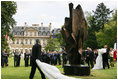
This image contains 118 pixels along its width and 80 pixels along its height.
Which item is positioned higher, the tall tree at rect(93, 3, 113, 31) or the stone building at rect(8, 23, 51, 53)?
the tall tree at rect(93, 3, 113, 31)

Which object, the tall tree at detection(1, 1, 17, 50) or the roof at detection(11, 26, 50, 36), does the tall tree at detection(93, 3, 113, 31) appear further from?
the roof at detection(11, 26, 50, 36)

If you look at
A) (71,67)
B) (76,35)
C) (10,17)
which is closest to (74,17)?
(76,35)

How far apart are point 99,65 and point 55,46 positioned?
166 feet

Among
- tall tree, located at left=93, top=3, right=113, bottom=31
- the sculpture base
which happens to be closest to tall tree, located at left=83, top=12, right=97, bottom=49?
tall tree, located at left=93, top=3, right=113, bottom=31

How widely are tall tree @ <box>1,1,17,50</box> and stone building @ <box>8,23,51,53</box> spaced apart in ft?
209

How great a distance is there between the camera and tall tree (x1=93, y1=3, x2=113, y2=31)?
60500 mm

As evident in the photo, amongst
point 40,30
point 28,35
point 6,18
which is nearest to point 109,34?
point 6,18

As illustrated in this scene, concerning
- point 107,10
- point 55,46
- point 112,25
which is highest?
point 107,10

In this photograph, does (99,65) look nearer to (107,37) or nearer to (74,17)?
(74,17)

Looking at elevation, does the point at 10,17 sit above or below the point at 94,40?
above

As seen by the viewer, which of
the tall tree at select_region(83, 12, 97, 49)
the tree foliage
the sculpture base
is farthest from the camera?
the tall tree at select_region(83, 12, 97, 49)

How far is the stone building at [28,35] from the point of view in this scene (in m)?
104

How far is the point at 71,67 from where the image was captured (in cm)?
1214

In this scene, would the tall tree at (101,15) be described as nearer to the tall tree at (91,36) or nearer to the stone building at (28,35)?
the tall tree at (91,36)
